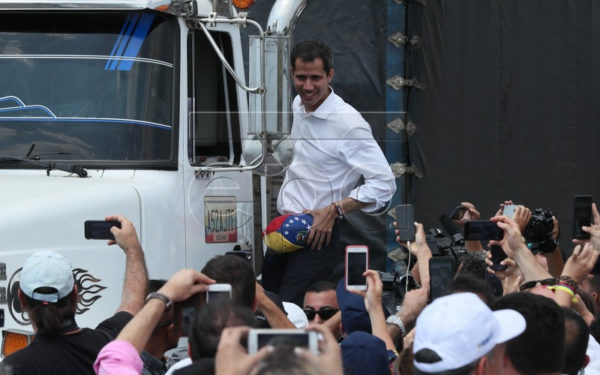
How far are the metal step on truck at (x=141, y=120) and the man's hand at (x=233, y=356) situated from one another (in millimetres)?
3214

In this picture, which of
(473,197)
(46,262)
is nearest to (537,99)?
(473,197)

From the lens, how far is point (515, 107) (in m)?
9.37

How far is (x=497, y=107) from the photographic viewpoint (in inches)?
369

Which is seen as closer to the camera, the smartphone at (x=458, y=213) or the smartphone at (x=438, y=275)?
the smartphone at (x=438, y=275)

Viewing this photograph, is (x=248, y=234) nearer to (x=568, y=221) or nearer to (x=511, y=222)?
(x=511, y=222)

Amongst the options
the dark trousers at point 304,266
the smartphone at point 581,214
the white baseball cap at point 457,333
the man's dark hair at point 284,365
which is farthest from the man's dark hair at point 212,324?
the dark trousers at point 304,266

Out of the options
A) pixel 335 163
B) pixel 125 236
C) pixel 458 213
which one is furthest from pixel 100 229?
pixel 458 213

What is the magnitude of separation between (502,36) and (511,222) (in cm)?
456

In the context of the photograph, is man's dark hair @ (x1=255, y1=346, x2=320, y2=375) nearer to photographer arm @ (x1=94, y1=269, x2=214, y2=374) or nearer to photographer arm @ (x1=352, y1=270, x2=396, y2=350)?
photographer arm @ (x1=94, y1=269, x2=214, y2=374)

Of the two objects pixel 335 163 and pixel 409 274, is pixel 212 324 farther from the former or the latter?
pixel 409 274

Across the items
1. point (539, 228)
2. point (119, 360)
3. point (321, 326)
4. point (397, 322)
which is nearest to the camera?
point (321, 326)

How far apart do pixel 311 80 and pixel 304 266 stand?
3.38 ft

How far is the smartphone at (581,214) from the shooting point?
19.2 feet

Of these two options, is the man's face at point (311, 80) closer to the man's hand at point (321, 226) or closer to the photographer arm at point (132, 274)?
the man's hand at point (321, 226)
